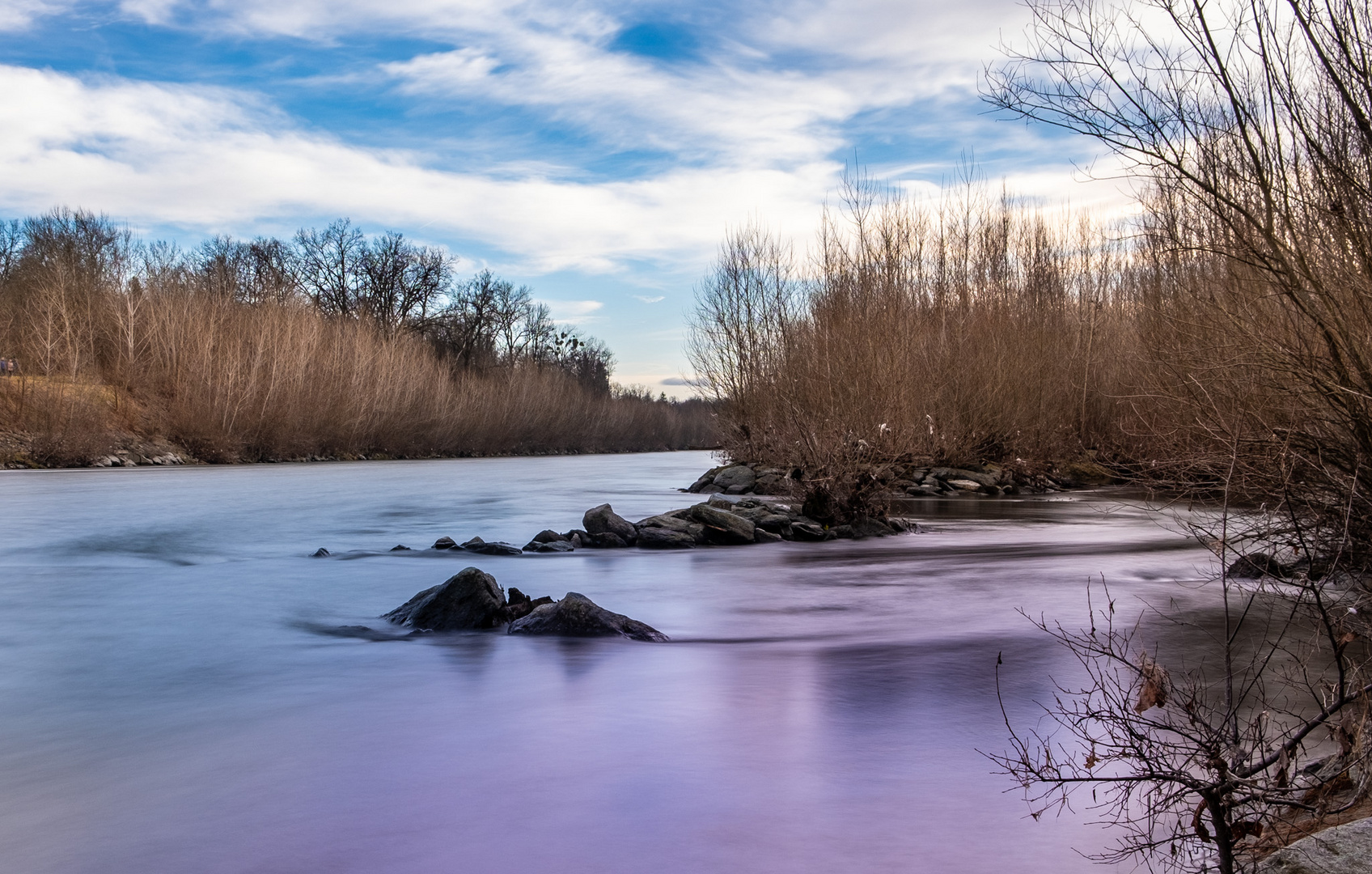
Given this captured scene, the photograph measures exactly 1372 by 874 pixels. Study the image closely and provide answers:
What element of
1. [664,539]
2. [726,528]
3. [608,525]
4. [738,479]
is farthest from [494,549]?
[738,479]

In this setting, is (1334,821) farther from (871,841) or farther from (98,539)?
(98,539)

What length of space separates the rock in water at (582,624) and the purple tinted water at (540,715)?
→ 8.5 inches

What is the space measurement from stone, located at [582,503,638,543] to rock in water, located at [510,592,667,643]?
18.7 ft

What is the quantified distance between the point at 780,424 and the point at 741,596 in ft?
29.1

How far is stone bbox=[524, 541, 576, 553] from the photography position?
12.9 m

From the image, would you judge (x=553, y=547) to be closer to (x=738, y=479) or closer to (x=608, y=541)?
(x=608, y=541)

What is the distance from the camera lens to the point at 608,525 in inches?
542

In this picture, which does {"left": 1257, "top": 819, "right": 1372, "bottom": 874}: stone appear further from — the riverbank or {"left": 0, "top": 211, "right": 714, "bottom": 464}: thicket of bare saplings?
{"left": 0, "top": 211, "right": 714, "bottom": 464}: thicket of bare saplings

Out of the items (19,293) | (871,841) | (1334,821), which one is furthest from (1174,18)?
(19,293)

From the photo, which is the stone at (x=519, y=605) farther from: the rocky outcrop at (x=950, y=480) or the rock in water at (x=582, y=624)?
the rocky outcrop at (x=950, y=480)

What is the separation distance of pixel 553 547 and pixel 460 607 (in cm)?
511

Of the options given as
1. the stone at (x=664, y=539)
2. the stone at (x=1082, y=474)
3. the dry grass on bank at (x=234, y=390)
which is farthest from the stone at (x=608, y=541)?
the dry grass on bank at (x=234, y=390)

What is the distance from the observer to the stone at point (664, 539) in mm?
13297

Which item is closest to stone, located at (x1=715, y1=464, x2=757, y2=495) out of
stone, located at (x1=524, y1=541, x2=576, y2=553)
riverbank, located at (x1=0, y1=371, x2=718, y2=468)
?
riverbank, located at (x1=0, y1=371, x2=718, y2=468)
